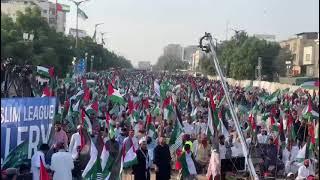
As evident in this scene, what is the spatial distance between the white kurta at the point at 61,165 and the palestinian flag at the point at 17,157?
604mm

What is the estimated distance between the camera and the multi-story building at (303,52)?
93812mm

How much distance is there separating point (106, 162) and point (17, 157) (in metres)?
2.66

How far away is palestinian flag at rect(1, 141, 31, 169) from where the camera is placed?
9.37m

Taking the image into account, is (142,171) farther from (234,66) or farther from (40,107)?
(234,66)

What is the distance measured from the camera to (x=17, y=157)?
9633mm

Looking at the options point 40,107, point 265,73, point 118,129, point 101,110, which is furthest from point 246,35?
point 40,107

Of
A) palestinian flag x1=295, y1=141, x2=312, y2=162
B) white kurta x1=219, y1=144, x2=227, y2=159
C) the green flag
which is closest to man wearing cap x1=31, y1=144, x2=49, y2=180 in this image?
white kurta x1=219, y1=144, x2=227, y2=159

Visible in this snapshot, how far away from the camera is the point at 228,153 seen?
1559 centimetres

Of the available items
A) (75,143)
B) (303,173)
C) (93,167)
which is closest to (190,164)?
(93,167)

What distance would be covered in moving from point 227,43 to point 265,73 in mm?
14272

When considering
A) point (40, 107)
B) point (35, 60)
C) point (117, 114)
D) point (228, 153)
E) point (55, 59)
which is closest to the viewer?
point (40, 107)

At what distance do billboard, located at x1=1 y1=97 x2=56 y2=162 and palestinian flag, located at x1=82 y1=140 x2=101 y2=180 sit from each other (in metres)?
1.35

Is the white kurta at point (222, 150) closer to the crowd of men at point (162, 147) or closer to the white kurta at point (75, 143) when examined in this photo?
the crowd of men at point (162, 147)

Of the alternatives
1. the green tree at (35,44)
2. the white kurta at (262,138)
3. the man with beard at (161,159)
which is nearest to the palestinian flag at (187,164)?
the man with beard at (161,159)
